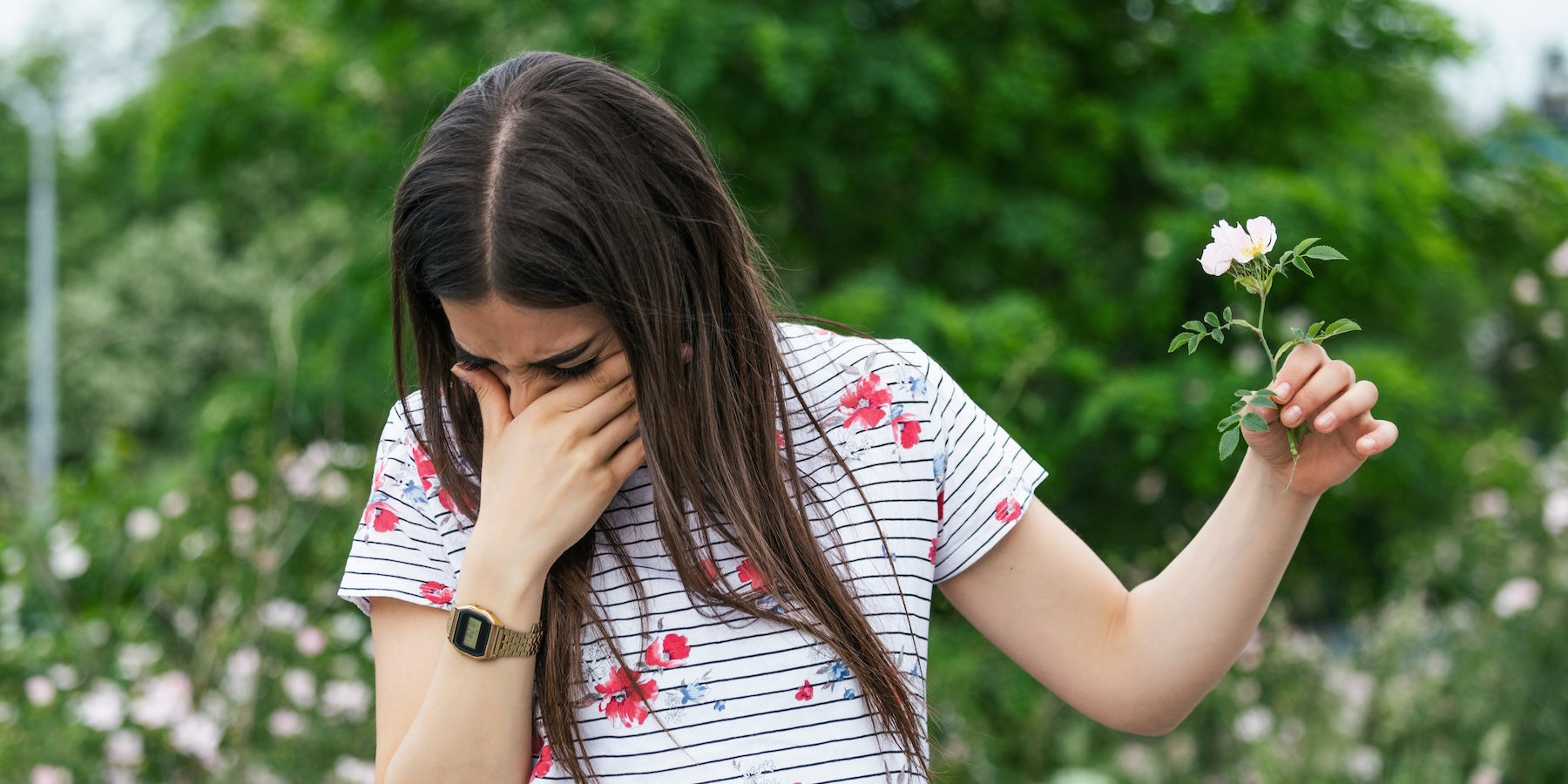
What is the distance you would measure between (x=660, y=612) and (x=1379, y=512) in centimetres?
368

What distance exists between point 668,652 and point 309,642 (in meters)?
2.33

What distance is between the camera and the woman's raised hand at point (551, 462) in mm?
1246

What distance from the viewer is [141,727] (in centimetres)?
311

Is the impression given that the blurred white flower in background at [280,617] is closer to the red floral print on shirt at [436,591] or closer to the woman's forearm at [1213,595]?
the red floral print on shirt at [436,591]

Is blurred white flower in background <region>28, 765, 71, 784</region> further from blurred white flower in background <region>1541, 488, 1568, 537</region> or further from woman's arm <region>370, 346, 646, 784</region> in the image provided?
blurred white flower in background <region>1541, 488, 1568, 537</region>

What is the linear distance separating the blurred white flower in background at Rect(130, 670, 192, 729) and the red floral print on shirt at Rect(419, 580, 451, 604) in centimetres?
214

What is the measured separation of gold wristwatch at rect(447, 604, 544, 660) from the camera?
1.23 m

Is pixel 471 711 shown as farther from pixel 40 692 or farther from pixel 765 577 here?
pixel 40 692

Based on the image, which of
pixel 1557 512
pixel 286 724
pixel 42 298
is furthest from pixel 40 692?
pixel 42 298

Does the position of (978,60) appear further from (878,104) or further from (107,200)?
(107,200)

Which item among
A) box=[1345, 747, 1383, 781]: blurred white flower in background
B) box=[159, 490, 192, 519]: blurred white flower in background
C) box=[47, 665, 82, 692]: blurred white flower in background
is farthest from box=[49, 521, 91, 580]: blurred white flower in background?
box=[1345, 747, 1383, 781]: blurred white flower in background

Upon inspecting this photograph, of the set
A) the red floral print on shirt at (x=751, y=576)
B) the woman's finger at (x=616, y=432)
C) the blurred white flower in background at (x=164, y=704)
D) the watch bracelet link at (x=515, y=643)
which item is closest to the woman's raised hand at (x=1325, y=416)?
the red floral print on shirt at (x=751, y=576)

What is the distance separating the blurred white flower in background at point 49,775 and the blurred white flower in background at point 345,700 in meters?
0.58

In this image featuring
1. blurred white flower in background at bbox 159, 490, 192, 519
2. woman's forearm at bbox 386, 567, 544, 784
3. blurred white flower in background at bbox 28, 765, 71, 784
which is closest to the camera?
woman's forearm at bbox 386, 567, 544, 784
